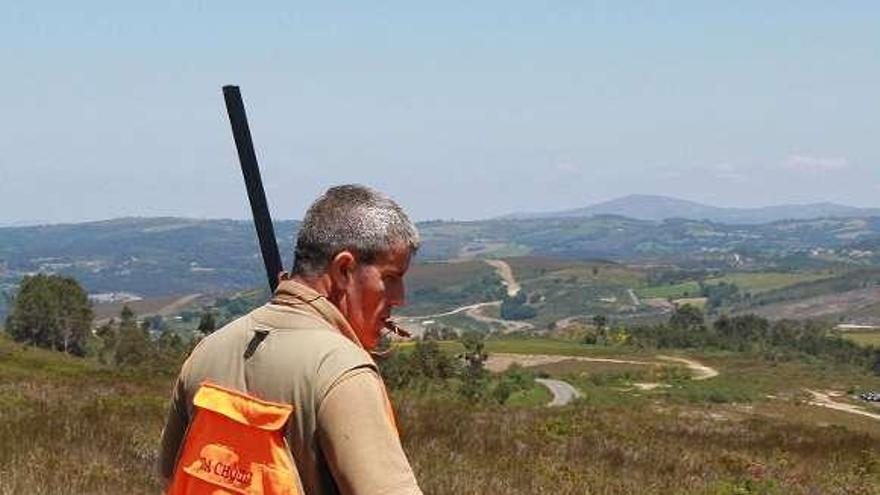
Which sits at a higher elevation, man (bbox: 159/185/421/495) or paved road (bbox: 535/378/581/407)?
man (bbox: 159/185/421/495)

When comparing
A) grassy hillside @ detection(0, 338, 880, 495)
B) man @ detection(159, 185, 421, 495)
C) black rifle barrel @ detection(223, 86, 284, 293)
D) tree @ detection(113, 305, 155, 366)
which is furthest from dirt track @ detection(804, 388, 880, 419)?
man @ detection(159, 185, 421, 495)

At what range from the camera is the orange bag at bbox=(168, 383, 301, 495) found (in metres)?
2.52

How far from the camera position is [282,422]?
2516 mm

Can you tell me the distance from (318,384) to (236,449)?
287 mm

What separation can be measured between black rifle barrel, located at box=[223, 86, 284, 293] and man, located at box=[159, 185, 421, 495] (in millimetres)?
420

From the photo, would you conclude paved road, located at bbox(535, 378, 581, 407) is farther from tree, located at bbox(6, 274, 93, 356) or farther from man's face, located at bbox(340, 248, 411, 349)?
man's face, located at bbox(340, 248, 411, 349)

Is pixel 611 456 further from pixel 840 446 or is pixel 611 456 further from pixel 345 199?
pixel 345 199

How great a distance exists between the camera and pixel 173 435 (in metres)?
3.22

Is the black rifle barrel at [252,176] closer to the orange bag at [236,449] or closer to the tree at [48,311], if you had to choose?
the orange bag at [236,449]

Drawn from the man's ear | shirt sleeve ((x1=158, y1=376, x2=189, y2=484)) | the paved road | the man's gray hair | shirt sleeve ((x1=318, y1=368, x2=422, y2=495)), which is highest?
the man's gray hair

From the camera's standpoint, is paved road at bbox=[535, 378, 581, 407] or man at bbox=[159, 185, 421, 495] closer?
man at bbox=[159, 185, 421, 495]

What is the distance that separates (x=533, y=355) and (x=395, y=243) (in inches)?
6211

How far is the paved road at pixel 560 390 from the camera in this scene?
92150 mm

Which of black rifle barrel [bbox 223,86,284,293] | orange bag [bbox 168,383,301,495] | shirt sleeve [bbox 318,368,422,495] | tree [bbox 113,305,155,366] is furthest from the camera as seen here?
tree [bbox 113,305,155,366]
